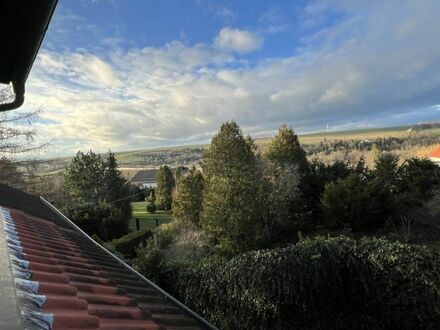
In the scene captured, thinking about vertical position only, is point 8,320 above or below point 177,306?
above

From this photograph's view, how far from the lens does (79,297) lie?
8.68 ft

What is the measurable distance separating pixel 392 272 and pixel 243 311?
3.40 meters

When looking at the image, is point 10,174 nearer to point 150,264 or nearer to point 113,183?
point 150,264

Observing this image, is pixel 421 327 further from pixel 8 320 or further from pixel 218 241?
pixel 218 241

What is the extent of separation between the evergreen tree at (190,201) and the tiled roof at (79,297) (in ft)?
81.7

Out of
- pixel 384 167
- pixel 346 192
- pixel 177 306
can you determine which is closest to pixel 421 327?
pixel 177 306

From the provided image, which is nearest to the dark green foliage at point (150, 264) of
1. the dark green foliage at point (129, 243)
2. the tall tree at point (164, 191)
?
the dark green foliage at point (129, 243)

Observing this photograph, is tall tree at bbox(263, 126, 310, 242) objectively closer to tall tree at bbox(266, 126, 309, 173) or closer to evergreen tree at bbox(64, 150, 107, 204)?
tall tree at bbox(266, 126, 309, 173)

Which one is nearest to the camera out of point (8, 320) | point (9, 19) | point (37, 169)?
point (8, 320)

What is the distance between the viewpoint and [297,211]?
2433cm

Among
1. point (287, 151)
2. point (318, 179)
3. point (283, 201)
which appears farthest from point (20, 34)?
point (287, 151)

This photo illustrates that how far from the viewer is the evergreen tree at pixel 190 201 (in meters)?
30.0

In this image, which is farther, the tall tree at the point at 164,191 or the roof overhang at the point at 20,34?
the tall tree at the point at 164,191

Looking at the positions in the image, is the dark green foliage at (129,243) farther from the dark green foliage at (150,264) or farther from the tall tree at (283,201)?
the dark green foliage at (150,264)
